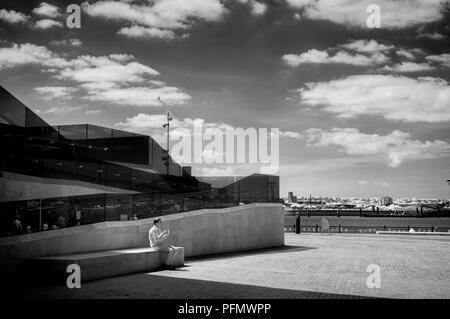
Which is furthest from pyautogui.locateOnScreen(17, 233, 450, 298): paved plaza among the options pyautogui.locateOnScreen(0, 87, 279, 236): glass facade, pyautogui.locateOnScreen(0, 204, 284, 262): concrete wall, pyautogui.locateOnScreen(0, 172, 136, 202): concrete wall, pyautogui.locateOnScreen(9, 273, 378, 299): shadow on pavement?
pyautogui.locateOnScreen(0, 172, 136, 202): concrete wall

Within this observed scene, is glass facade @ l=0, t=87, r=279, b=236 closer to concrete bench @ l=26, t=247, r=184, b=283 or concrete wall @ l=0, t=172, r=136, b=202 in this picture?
concrete wall @ l=0, t=172, r=136, b=202

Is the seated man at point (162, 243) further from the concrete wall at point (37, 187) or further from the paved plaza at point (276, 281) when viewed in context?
the concrete wall at point (37, 187)

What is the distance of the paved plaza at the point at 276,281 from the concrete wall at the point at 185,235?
126cm

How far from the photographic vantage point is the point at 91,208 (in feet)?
51.9

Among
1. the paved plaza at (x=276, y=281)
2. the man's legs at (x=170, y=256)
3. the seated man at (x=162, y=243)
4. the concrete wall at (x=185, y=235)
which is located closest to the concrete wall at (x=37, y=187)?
the concrete wall at (x=185, y=235)

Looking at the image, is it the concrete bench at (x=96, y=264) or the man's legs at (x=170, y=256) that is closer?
the concrete bench at (x=96, y=264)

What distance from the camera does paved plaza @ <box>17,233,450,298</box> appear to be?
1062 cm

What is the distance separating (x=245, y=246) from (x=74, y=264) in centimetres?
1245

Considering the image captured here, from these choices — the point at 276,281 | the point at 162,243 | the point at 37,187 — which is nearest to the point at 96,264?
the point at 162,243

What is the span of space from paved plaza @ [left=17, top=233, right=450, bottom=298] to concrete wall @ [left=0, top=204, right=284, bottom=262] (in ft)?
4.14

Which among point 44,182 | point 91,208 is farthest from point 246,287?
point 44,182

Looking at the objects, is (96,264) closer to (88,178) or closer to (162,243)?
(162,243)

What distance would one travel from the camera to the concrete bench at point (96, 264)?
457 inches
